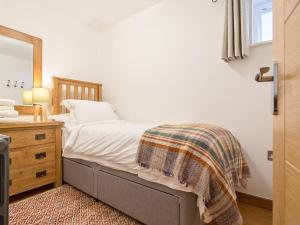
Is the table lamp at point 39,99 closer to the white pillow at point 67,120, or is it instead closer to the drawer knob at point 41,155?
the white pillow at point 67,120

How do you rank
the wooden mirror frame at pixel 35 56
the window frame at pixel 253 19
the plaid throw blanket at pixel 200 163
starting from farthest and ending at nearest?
the wooden mirror frame at pixel 35 56 → the window frame at pixel 253 19 → the plaid throw blanket at pixel 200 163

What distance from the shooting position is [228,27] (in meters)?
1.76

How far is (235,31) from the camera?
172cm

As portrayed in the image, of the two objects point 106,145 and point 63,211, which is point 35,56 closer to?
point 106,145

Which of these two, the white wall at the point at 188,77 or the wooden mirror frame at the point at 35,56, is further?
the wooden mirror frame at the point at 35,56

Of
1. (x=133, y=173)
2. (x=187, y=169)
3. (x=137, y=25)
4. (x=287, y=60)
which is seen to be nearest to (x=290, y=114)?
(x=287, y=60)

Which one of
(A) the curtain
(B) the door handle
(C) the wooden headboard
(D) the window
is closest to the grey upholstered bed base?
(B) the door handle

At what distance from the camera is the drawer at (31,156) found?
65.4 inches

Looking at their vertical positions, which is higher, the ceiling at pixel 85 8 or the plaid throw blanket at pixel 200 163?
the ceiling at pixel 85 8

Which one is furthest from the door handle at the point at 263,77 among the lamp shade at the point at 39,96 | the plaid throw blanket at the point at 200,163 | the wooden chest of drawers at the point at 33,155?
the lamp shade at the point at 39,96

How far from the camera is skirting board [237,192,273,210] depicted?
64.0 inches

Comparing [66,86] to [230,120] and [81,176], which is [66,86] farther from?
[230,120]

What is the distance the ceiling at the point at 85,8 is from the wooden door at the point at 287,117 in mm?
2261

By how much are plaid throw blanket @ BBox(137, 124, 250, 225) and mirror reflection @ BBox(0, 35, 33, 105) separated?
5.92ft
